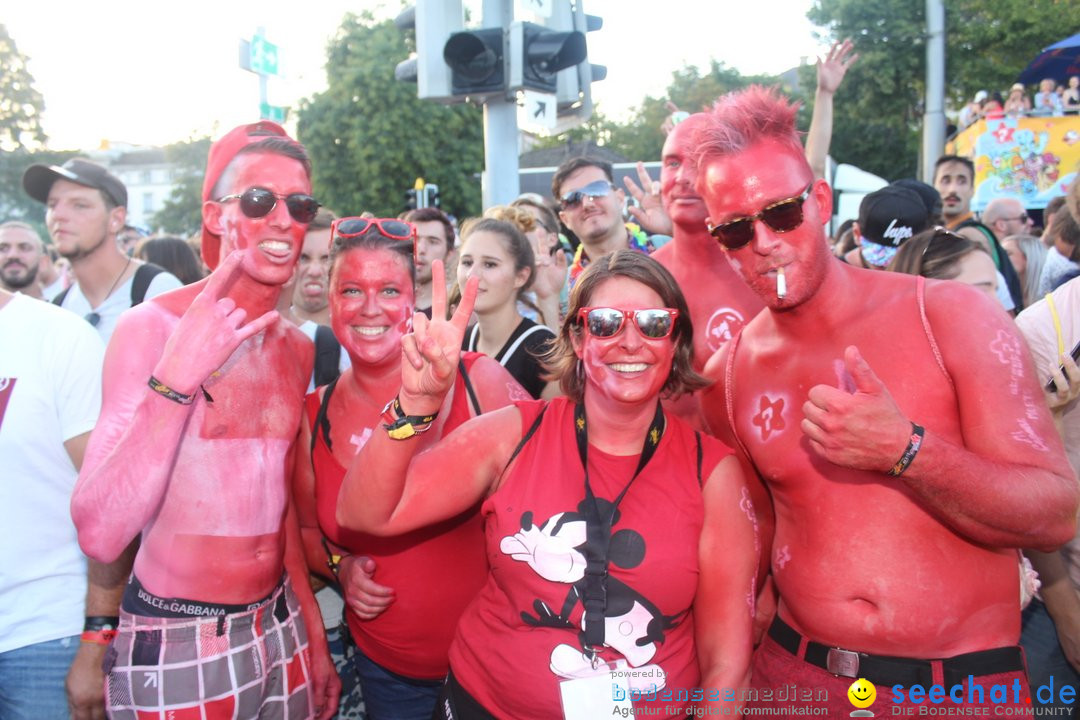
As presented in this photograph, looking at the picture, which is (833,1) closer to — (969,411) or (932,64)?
(932,64)

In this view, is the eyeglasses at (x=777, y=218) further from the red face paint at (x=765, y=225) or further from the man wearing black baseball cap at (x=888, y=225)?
the man wearing black baseball cap at (x=888, y=225)

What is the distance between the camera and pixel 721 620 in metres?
2.33

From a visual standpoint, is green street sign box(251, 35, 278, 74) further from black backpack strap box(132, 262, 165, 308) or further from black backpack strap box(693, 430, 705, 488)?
black backpack strap box(693, 430, 705, 488)

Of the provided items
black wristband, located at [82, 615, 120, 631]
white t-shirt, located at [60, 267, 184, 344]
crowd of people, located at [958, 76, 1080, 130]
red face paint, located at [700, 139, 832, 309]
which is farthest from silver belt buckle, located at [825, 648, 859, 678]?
crowd of people, located at [958, 76, 1080, 130]

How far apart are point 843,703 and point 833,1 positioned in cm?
3108

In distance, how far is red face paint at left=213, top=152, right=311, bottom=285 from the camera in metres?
2.65

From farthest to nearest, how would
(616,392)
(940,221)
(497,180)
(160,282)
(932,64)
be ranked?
(932,64), (497,180), (940,221), (160,282), (616,392)

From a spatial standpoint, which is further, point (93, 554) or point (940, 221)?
point (940, 221)

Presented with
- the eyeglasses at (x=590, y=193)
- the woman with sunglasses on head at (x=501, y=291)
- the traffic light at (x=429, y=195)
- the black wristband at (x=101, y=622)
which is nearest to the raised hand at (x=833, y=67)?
the eyeglasses at (x=590, y=193)

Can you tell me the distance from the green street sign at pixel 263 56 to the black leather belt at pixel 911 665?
9.50 m

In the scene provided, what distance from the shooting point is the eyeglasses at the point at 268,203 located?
2637 mm

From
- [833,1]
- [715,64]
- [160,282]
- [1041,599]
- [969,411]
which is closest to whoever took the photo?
[969,411]

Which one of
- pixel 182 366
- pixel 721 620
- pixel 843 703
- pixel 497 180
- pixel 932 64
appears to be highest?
pixel 932 64

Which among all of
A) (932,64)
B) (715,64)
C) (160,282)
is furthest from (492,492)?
(715,64)
